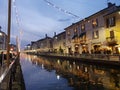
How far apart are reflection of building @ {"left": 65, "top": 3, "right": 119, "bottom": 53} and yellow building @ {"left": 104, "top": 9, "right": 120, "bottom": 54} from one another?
7.38 feet

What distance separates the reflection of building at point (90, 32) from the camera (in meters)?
53.1

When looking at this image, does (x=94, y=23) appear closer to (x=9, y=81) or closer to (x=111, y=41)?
(x=111, y=41)

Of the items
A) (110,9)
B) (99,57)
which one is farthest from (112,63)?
(110,9)

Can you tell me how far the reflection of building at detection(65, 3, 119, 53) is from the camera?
174ft

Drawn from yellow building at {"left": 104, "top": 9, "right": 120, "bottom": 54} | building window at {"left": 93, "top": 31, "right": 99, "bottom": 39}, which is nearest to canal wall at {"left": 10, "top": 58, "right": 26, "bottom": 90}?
yellow building at {"left": 104, "top": 9, "right": 120, "bottom": 54}

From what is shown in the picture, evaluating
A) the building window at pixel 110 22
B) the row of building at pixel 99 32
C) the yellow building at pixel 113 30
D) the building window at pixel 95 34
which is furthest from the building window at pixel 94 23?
the building window at pixel 110 22

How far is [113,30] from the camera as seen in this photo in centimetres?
4762

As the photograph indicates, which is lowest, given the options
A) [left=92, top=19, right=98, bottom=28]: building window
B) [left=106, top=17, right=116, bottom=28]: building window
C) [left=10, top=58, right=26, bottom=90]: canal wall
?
[left=10, top=58, right=26, bottom=90]: canal wall

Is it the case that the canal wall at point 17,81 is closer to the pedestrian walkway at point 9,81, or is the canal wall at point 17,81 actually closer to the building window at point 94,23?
the pedestrian walkway at point 9,81

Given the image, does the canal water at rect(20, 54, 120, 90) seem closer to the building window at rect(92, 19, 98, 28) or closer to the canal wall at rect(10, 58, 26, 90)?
the canal wall at rect(10, 58, 26, 90)

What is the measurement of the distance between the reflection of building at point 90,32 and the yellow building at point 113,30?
2.25 meters

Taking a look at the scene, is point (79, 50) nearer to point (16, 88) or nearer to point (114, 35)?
point (114, 35)

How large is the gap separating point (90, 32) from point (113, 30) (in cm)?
1374

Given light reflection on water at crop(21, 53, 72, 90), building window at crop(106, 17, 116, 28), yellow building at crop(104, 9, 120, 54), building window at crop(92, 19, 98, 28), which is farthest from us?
building window at crop(92, 19, 98, 28)
